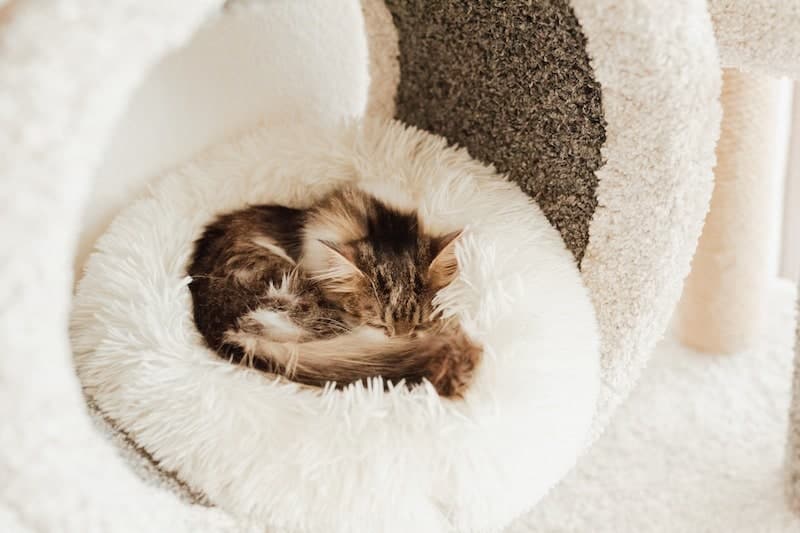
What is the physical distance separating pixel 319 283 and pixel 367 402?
0.33 m

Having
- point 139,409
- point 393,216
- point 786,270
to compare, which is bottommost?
point 139,409

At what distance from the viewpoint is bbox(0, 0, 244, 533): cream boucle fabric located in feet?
1.65

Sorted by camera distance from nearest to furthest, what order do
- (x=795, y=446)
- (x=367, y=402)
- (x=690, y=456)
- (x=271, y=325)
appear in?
(x=367, y=402) → (x=271, y=325) → (x=795, y=446) → (x=690, y=456)

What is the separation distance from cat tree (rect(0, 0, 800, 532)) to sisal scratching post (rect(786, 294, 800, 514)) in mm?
17

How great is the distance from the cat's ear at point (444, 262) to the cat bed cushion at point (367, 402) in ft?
0.09

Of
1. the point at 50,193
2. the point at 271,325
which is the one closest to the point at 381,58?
the point at 271,325

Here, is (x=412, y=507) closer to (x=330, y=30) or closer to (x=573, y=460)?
(x=573, y=460)

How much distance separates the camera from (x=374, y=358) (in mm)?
886

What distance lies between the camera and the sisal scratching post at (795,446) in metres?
1.12

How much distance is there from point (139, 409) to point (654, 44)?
29.1 inches

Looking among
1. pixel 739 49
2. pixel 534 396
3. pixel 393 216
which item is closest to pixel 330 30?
pixel 393 216

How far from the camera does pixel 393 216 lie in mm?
1130

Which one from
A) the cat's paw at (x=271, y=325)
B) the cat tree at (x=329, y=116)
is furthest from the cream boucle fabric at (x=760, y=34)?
the cat's paw at (x=271, y=325)

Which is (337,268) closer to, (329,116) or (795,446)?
(329,116)
